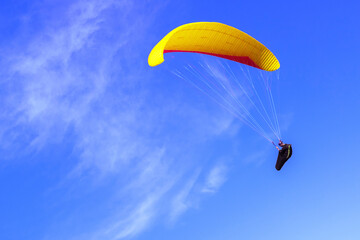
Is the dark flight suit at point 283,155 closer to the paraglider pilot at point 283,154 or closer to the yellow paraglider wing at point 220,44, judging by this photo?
the paraglider pilot at point 283,154

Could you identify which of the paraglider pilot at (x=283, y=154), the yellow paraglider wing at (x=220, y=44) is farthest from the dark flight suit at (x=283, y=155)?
the yellow paraglider wing at (x=220, y=44)

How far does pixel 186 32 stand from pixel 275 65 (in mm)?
5943

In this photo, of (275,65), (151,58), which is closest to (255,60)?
(275,65)

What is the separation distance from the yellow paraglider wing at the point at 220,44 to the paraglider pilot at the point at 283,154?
4.90 meters

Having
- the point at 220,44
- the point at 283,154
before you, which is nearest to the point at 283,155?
the point at 283,154

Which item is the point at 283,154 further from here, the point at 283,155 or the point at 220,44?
the point at 220,44

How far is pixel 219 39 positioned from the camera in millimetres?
26312

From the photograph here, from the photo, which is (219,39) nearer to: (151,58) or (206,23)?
(206,23)

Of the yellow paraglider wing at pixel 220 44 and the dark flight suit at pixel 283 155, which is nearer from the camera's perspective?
the yellow paraglider wing at pixel 220 44

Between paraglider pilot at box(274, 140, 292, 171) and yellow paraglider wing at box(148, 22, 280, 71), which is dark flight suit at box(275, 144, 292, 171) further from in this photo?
yellow paraglider wing at box(148, 22, 280, 71)

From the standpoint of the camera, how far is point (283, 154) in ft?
82.5

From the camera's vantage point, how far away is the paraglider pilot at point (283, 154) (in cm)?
2489

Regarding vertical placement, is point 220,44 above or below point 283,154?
above

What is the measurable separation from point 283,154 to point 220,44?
7082mm
